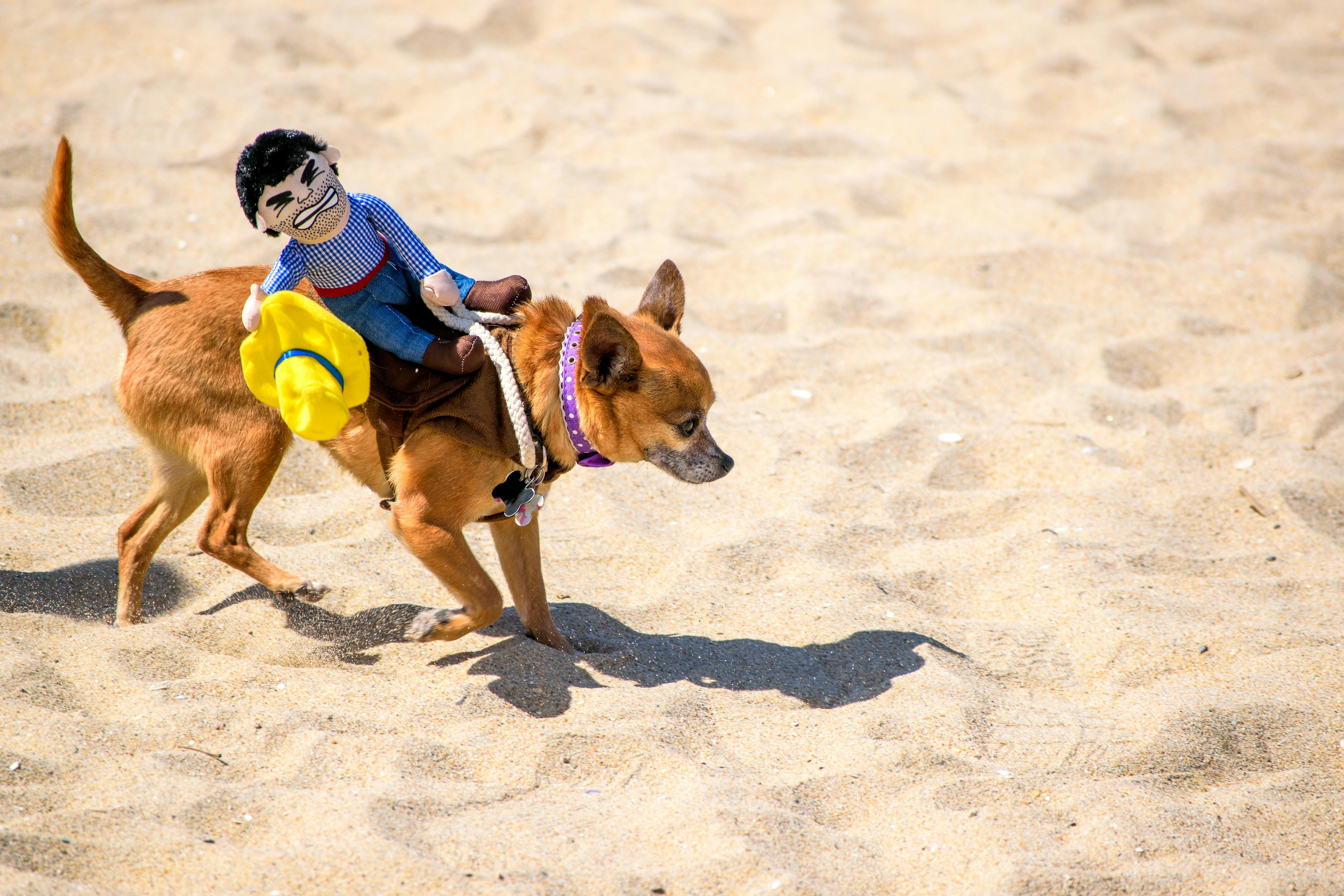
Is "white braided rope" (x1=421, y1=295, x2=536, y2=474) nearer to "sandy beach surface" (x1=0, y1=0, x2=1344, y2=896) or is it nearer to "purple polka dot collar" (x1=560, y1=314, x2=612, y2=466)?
"purple polka dot collar" (x1=560, y1=314, x2=612, y2=466)

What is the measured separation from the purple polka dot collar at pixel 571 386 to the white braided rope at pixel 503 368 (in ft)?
0.39

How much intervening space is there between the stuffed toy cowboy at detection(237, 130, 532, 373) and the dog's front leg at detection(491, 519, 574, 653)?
2.20 feet

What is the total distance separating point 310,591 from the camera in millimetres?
3480

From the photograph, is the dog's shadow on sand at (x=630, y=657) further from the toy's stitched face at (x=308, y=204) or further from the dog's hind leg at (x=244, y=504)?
the toy's stitched face at (x=308, y=204)

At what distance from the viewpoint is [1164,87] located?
7770 mm

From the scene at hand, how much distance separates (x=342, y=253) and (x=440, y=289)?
289 mm

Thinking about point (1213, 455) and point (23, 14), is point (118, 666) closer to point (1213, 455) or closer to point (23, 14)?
point (1213, 455)

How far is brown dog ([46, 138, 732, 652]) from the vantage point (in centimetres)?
316

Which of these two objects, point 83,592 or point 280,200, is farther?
point 83,592

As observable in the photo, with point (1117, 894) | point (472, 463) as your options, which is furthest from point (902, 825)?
point (472, 463)

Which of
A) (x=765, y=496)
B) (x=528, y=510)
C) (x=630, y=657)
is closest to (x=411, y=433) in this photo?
(x=528, y=510)

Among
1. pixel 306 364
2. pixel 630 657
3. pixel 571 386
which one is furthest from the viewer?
pixel 630 657

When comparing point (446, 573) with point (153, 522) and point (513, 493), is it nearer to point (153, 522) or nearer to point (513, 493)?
point (513, 493)

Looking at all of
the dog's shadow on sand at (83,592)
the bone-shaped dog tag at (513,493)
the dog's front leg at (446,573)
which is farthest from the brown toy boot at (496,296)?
the dog's shadow on sand at (83,592)
